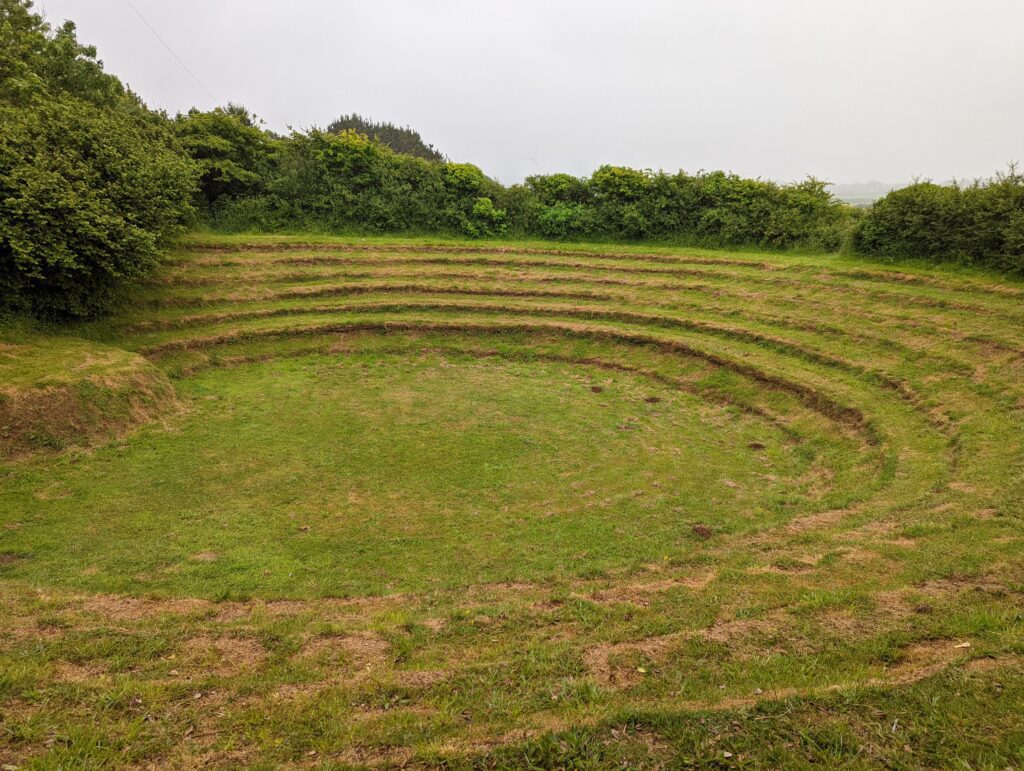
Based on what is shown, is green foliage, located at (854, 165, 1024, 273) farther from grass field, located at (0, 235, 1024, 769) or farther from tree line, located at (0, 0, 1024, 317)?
grass field, located at (0, 235, 1024, 769)

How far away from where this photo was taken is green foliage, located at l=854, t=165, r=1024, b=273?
19469 mm

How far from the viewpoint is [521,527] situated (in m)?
10.3

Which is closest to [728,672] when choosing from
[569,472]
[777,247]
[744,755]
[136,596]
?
[744,755]

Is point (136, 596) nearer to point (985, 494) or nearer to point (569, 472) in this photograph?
point (569, 472)

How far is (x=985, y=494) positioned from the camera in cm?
927

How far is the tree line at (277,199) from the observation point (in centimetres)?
1702

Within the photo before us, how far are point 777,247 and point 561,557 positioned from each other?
1008 inches

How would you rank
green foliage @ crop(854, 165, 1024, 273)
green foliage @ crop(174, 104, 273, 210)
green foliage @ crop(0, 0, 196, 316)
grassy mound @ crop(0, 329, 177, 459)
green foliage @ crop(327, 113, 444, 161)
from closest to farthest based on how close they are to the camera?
grassy mound @ crop(0, 329, 177, 459) < green foliage @ crop(0, 0, 196, 316) < green foliage @ crop(854, 165, 1024, 273) < green foliage @ crop(174, 104, 273, 210) < green foliage @ crop(327, 113, 444, 161)

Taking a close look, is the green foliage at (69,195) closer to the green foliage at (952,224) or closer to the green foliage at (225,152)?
the green foliage at (225,152)

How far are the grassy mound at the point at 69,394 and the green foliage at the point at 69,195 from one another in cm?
223

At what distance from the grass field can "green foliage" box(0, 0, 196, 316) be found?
6.35 feet

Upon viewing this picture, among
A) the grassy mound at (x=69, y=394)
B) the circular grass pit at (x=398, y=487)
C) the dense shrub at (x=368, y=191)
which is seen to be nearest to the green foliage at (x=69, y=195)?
the grassy mound at (x=69, y=394)

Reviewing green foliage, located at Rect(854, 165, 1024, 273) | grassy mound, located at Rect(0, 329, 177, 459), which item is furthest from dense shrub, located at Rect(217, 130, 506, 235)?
green foliage, located at Rect(854, 165, 1024, 273)

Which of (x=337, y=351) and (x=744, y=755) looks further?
(x=337, y=351)
